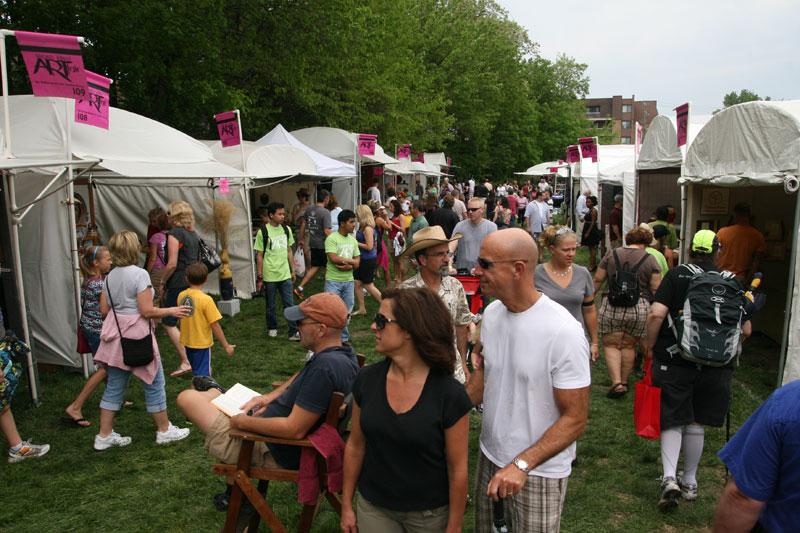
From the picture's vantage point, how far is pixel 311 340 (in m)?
3.08

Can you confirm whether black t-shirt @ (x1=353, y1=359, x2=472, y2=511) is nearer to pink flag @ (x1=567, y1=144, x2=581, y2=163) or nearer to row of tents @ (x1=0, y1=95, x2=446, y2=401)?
row of tents @ (x1=0, y1=95, x2=446, y2=401)

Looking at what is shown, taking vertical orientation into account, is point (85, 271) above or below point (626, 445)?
above

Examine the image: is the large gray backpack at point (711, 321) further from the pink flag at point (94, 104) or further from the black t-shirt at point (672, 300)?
the pink flag at point (94, 104)

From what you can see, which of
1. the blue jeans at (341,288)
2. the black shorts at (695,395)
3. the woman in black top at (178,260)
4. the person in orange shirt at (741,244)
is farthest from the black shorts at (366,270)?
the black shorts at (695,395)

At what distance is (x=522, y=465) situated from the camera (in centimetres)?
219

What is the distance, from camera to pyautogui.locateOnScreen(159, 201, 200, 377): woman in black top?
6.98 m

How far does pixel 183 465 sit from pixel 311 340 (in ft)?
7.77

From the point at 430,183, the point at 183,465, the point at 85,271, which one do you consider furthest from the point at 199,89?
the point at 430,183

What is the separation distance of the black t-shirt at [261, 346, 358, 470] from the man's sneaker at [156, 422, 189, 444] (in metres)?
2.34

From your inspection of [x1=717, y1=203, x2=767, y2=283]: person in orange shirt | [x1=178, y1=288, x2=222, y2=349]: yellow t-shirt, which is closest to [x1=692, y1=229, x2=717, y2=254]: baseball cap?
[x1=717, y1=203, x2=767, y2=283]: person in orange shirt

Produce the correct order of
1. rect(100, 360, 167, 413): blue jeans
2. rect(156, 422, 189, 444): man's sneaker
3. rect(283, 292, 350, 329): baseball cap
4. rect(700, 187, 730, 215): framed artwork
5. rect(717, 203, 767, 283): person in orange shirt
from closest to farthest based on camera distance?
rect(283, 292, 350, 329): baseball cap
rect(100, 360, 167, 413): blue jeans
rect(156, 422, 189, 444): man's sneaker
rect(717, 203, 767, 283): person in orange shirt
rect(700, 187, 730, 215): framed artwork

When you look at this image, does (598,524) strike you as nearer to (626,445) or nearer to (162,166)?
(626,445)

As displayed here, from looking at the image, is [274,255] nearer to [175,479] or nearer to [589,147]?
[175,479]

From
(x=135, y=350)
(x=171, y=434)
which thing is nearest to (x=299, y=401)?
(x=135, y=350)
